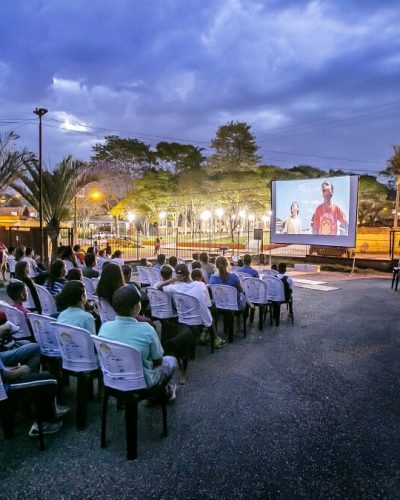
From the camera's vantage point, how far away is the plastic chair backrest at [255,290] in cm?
614

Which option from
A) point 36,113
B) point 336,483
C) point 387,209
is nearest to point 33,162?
point 36,113

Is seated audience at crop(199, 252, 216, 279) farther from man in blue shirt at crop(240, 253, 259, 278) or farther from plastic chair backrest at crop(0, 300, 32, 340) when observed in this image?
plastic chair backrest at crop(0, 300, 32, 340)

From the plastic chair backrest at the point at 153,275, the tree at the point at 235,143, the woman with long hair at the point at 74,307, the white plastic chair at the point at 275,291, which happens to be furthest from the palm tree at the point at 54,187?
the tree at the point at 235,143

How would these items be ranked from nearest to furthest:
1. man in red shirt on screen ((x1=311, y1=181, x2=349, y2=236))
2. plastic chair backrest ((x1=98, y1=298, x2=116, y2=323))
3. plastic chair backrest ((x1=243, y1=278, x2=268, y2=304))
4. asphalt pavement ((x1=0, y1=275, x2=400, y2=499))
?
1. asphalt pavement ((x1=0, y1=275, x2=400, y2=499))
2. plastic chair backrest ((x1=98, y1=298, x2=116, y2=323))
3. plastic chair backrest ((x1=243, y1=278, x2=268, y2=304))
4. man in red shirt on screen ((x1=311, y1=181, x2=349, y2=236))

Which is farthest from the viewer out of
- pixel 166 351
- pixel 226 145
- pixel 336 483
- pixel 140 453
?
pixel 226 145

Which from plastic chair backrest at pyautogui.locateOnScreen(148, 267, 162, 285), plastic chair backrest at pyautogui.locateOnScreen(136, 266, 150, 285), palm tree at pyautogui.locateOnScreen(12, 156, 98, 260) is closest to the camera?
plastic chair backrest at pyautogui.locateOnScreen(148, 267, 162, 285)

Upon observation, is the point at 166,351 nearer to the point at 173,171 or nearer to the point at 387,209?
the point at 173,171

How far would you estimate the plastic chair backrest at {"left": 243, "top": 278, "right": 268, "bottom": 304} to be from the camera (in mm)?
6137

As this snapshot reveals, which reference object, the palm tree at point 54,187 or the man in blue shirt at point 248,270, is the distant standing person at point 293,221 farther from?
the man in blue shirt at point 248,270

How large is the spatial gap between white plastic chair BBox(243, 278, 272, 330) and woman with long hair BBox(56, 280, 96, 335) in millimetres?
3357

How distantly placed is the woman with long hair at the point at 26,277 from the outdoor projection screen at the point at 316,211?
39.8 ft

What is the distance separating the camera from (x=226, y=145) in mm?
33688

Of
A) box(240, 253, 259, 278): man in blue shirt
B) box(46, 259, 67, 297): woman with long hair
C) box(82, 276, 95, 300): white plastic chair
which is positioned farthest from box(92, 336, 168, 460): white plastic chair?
box(240, 253, 259, 278): man in blue shirt

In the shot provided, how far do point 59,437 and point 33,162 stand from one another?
1179 centimetres
